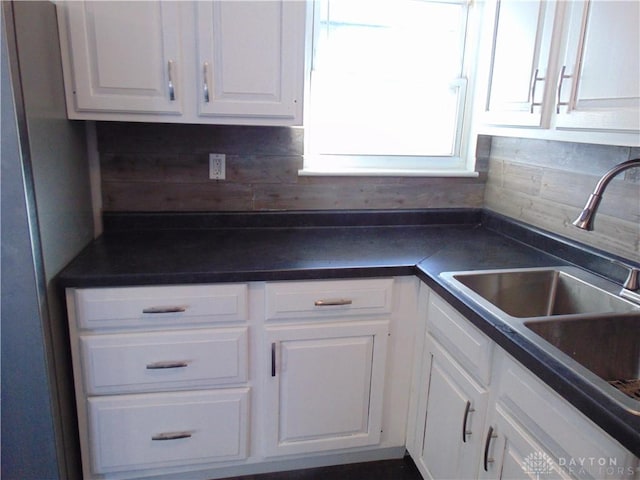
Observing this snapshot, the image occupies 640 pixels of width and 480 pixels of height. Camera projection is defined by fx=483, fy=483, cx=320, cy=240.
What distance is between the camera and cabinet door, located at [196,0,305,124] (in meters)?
1.64

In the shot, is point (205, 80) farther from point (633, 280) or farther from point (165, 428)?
point (633, 280)

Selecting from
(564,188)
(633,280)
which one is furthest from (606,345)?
(564,188)

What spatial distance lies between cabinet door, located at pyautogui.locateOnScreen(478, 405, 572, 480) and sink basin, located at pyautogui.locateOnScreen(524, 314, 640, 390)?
26 cm

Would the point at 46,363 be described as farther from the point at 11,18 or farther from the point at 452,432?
the point at 452,432

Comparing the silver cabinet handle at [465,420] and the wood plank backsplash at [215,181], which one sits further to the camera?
the wood plank backsplash at [215,181]

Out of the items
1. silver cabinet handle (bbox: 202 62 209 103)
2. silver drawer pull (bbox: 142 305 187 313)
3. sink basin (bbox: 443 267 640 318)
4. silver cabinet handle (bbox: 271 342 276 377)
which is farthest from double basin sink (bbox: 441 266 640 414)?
silver cabinet handle (bbox: 202 62 209 103)

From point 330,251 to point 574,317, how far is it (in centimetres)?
86

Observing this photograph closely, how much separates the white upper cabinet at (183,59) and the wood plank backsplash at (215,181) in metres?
0.28

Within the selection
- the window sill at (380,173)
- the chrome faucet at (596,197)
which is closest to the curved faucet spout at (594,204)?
the chrome faucet at (596,197)

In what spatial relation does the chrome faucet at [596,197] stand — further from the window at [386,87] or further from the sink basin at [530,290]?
the window at [386,87]

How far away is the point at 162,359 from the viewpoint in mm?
1606

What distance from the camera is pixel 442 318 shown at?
156 centimetres

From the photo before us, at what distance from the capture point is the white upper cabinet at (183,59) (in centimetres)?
160

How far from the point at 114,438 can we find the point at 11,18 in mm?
1318
